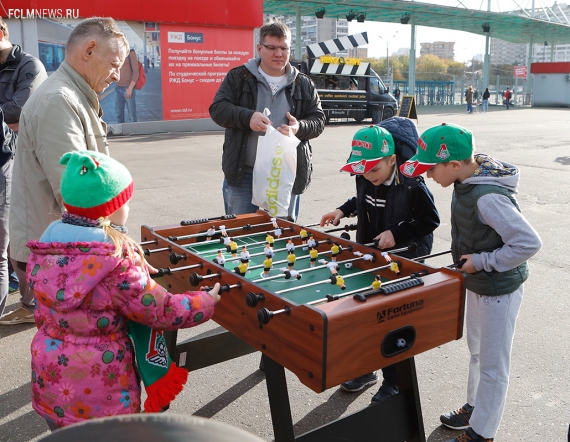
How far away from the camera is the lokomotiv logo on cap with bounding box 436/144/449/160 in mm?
2641

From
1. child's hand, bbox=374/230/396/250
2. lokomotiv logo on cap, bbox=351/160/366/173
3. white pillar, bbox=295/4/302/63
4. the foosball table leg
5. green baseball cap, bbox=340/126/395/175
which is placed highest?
white pillar, bbox=295/4/302/63

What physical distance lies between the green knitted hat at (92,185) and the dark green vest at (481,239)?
1572 mm

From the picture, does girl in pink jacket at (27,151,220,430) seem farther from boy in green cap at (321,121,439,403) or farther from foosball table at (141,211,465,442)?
boy in green cap at (321,121,439,403)

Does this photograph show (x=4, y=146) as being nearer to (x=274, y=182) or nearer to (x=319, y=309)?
(x=274, y=182)

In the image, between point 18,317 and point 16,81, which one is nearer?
point 18,317

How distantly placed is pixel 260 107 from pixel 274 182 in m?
0.72

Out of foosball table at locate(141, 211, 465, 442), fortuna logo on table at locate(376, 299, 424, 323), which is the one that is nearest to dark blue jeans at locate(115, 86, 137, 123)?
foosball table at locate(141, 211, 465, 442)

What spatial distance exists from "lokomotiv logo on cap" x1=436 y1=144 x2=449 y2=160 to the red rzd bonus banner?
52.1ft

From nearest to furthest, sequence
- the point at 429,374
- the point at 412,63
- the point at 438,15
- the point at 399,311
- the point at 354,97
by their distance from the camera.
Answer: the point at 399,311, the point at 429,374, the point at 354,97, the point at 412,63, the point at 438,15

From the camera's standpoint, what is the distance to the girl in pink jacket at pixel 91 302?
1.94 meters

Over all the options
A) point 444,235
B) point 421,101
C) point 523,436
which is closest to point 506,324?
point 523,436

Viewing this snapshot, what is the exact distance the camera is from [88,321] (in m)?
2.00

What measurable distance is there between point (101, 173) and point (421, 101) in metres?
38.7

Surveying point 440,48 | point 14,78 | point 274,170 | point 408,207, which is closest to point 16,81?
point 14,78
